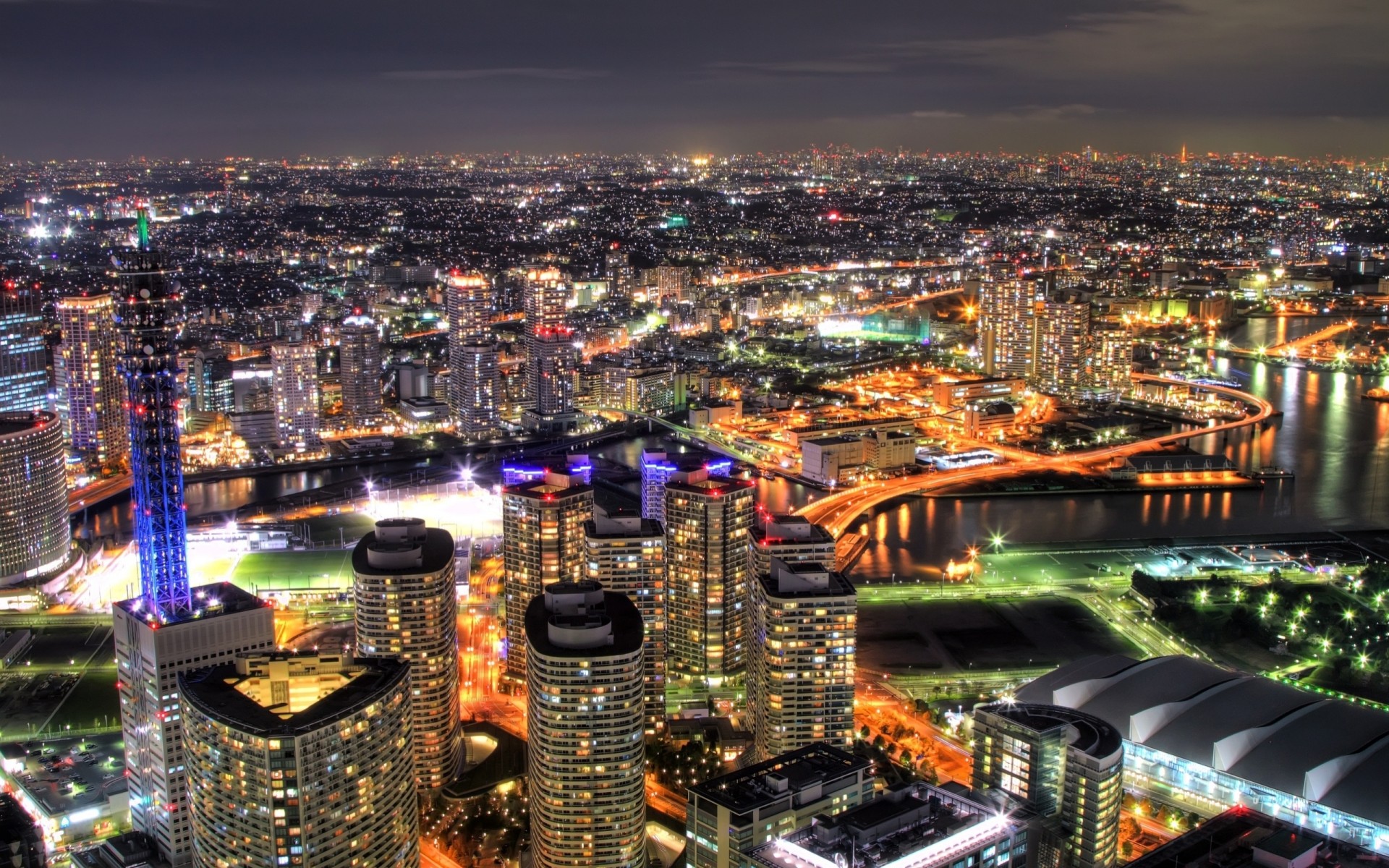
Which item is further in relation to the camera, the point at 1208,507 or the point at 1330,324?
the point at 1330,324

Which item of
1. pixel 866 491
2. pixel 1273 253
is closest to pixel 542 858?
pixel 866 491

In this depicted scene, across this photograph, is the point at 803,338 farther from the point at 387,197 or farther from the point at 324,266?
the point at 387,197

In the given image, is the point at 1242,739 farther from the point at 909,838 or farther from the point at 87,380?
the point at 87,380

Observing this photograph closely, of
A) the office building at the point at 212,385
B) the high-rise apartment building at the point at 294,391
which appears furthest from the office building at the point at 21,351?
the high-rise apartment building at the point at 294,391

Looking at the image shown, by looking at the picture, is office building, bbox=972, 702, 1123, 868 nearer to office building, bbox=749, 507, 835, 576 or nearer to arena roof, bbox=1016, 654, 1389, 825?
arena roof, bbox=1016, 654, 1389, 825

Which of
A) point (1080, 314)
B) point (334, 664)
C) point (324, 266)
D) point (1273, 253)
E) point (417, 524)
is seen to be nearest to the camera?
point (334, 664)

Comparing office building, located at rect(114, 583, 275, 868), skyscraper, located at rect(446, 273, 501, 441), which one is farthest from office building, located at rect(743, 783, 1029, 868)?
skyscraper, located at rect(446, 273, 501, 441)

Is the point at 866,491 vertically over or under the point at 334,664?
under
